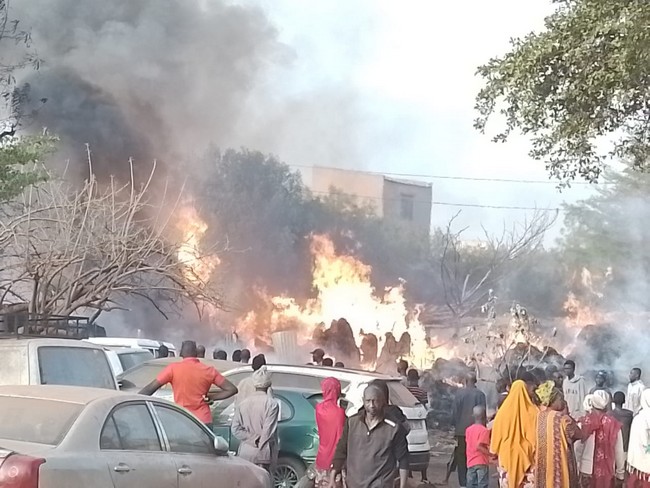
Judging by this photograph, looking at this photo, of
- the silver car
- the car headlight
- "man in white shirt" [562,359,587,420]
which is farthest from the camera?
"man in white shirt" [562,359,587,420]

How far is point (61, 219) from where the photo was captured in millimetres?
22875

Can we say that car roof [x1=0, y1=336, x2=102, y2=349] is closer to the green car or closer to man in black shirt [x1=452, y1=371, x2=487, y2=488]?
the green car

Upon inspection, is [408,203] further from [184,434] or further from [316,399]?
[184,434]

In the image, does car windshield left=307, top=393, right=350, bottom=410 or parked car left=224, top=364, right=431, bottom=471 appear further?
parked car left=224, top=364, right=431, bottom=471

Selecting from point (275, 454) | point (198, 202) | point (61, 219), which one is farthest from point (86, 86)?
point (275, 454)

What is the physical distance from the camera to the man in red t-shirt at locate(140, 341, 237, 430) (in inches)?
403

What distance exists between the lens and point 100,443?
662cm

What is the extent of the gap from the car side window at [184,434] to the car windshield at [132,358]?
8.46 meters

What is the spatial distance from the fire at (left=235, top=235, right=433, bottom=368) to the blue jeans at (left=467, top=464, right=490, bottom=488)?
19683 mm

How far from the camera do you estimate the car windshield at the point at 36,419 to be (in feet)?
21.2

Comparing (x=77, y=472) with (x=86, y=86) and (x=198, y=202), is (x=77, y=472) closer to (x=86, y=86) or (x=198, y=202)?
(x=198, y=202)

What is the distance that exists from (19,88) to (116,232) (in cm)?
1118

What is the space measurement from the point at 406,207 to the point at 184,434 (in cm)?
2698

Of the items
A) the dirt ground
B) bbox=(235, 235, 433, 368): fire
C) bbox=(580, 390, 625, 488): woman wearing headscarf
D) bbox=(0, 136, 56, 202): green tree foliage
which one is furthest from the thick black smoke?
bbox=(580, 390, 625, 488): woman wearing headscarf
